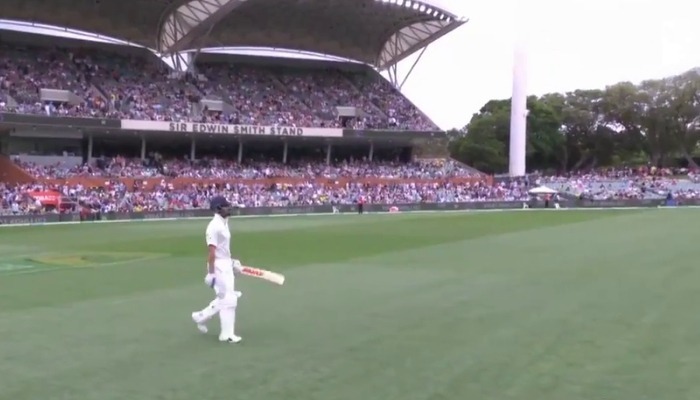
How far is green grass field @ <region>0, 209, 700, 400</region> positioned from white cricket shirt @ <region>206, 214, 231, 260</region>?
1.13 metres

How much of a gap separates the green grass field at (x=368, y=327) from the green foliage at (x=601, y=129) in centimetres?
6962

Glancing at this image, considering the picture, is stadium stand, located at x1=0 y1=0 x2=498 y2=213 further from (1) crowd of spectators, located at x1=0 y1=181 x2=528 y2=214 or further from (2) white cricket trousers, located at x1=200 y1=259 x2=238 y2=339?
(2) white cricket trousers, located at x1=200 y1=259 x2=238 y2=339

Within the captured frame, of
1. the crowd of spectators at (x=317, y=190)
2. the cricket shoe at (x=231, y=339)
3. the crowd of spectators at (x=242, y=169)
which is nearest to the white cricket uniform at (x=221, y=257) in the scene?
the cricket shoe at (x=231, y=339)

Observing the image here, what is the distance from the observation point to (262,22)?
65.6 meters

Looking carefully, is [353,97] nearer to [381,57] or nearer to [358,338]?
[381,57]

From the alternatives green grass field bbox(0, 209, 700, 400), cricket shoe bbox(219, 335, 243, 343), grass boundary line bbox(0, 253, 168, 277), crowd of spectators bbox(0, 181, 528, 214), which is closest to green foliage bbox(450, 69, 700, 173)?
crowd of spectators bbox(0, 181, 528, 214)

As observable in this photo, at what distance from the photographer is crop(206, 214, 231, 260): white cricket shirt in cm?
922

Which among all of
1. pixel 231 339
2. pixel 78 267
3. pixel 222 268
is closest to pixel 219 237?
pixel 222 268

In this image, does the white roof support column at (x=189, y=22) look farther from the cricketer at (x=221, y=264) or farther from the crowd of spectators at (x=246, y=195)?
the cricketer at (x=221, y=264)

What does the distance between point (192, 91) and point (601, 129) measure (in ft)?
172

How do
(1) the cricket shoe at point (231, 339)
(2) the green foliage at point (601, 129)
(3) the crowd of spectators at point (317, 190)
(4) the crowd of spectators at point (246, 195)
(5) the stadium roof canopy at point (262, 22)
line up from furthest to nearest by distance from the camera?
(2) the green foliage at point (601, 129) < (5) the stadium roof canopy at point (262, 22) < (3) the crowd of spectators at point (317, 190) < (4) the crowd of spectators at point (246, 195) < (1) the cricket shoe at point (231, 339)

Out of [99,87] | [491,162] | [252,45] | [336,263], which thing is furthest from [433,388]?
[491,162]

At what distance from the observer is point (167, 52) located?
63.6 m

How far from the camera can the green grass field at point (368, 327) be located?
295 inches
